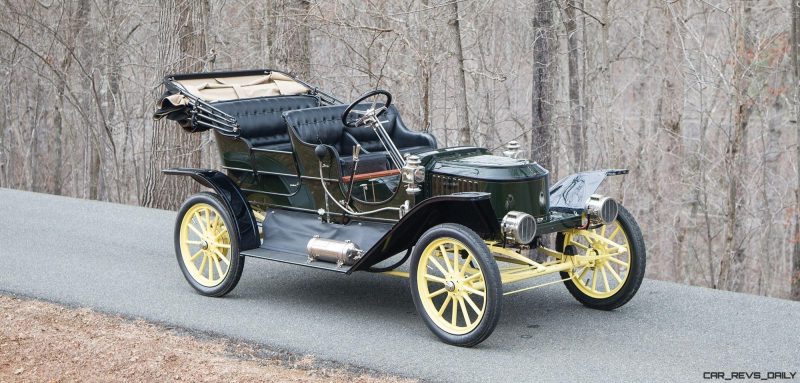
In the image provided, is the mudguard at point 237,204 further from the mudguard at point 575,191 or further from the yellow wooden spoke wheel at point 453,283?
the mudguard at point 575,191

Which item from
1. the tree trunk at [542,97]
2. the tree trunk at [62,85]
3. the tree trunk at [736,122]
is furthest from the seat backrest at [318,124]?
the tree trunk at [62,85]

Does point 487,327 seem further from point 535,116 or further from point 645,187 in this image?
point 645,187

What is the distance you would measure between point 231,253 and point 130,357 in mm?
1383

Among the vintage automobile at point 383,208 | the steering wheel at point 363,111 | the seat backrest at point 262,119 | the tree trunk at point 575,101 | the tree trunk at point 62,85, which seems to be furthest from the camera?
the tree trunk at point 62,85

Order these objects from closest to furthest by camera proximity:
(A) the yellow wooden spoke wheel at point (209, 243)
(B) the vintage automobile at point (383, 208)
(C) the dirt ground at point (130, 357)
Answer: (C) the dirt ground at point (130, 357) → (B) the vintage automobile at point (383, 208) → (A) the yellow wooden spoke wheel at point (209, 243)

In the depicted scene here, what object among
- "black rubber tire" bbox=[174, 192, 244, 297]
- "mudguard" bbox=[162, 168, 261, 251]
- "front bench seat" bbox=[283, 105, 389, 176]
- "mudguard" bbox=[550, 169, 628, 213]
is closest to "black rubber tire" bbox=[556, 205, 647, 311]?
"mudguard" bbox=[550, 169, 628, 213]

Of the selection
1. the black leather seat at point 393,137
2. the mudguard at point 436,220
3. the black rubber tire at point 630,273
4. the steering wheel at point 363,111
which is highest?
the steering wheel at point 363,111

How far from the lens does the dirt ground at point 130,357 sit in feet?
18.5

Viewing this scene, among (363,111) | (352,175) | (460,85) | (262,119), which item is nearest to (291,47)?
(460,85)

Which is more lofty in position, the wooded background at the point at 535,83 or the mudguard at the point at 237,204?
the wooded background at the point at 535,83

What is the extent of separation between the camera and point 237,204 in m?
7.30

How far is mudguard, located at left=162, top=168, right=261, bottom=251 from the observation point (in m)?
7.16

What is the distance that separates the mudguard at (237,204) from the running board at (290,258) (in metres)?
0.09

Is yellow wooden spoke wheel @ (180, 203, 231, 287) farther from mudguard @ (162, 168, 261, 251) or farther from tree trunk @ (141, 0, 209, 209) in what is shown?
tree trunk @ (141, 0, 209, 209)
